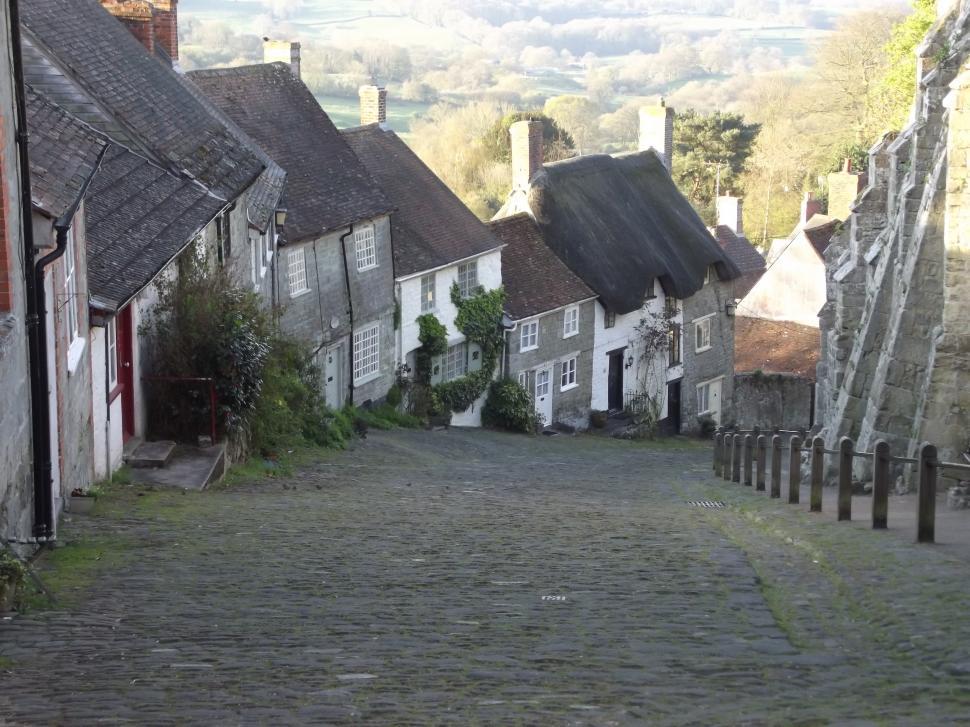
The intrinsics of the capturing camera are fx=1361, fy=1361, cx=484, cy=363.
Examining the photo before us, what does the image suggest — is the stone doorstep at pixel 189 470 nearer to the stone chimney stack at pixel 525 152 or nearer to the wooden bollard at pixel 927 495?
the wooden bollard at pixel 927 495

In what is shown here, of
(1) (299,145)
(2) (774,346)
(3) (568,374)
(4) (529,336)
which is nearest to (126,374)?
(1) (299,145)

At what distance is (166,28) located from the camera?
25859mm

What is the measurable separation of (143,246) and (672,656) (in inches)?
382

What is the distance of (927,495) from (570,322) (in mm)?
25716

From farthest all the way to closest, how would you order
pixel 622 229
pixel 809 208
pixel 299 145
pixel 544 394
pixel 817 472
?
1. pixel 809 208
2. pixel 622 229
3. pixel 544 394
4. pixel 299 145
5. pixel 817 472

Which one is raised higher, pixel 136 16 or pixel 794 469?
pixel 136 16

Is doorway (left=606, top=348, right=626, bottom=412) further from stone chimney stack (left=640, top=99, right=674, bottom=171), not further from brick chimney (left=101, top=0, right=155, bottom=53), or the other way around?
brick chimney (left=101, top=0, right=155, bottom=53)

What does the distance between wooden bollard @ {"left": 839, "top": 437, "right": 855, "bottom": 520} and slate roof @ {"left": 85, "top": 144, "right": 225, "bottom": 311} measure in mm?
7185

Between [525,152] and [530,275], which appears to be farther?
[525,152]

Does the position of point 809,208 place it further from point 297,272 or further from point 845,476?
point 845,476

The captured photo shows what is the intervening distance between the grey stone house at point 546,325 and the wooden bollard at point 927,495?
76.7ft

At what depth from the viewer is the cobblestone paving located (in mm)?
6371

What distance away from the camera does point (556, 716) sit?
621 cm

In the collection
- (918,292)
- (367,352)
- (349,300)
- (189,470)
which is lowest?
(189,470)
